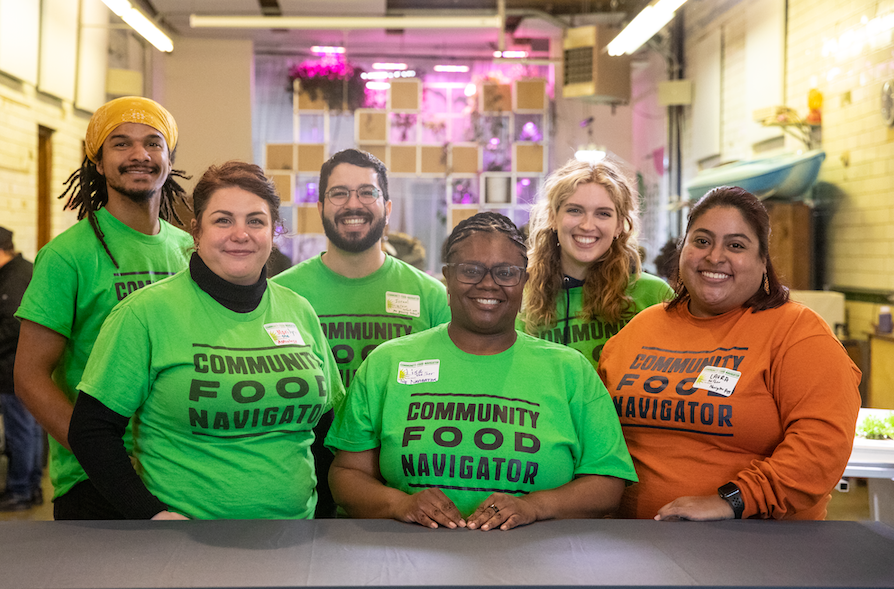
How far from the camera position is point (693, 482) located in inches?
70.9

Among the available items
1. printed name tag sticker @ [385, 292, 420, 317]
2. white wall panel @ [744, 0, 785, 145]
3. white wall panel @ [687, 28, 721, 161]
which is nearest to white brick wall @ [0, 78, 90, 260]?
printed name tag sticker @ [385, 292, 420, 317]

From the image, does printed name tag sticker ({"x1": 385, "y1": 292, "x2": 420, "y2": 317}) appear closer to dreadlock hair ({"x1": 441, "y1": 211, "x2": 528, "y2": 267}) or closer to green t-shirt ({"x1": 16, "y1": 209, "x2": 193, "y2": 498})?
dreadlock hair ({"x1": 441, "y1": 211, "x2": 528, "y2": 267})

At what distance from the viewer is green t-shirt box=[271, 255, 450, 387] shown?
7.34 feet

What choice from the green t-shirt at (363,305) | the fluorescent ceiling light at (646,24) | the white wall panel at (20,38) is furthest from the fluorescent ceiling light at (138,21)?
the green t-shirt at (363,305)

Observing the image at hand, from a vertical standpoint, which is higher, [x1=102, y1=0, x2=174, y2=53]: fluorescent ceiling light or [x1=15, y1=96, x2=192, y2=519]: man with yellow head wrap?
[x1=102, y1=0, x2=174, y2=53]: fluorescent ceiling light

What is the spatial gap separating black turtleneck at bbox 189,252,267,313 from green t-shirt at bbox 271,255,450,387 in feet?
1.67

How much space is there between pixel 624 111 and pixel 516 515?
9.37 m

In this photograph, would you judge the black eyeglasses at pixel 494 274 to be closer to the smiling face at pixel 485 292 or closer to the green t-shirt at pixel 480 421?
the smiling face at pixel 485 292

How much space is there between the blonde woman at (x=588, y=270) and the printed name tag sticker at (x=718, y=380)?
46 centimetres

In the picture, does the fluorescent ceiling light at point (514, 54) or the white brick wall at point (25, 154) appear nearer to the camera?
the white brick wall at point (25, 154)

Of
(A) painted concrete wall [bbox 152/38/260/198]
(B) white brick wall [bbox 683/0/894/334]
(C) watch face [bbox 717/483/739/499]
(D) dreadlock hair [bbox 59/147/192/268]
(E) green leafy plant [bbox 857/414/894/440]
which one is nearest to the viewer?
(C) watch face [bbox 717/483/739/499]

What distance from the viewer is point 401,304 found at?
2.29m

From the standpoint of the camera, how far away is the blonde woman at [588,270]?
7.61ft

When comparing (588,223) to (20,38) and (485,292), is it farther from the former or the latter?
(20,38)
